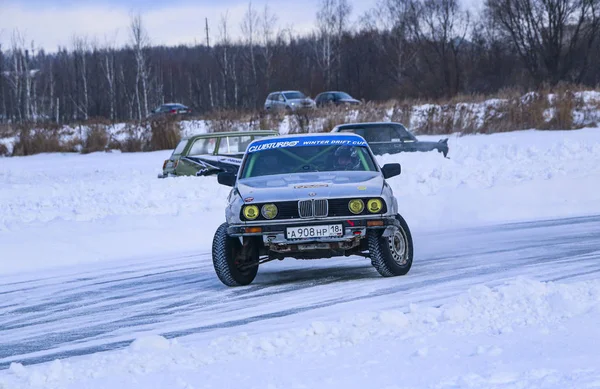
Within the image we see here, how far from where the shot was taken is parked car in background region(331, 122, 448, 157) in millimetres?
25406

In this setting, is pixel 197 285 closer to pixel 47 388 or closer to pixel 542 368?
pixel 47 388

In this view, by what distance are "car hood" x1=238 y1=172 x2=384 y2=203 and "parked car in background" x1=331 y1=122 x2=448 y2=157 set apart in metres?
15.9

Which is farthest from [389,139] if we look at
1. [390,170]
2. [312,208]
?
[312,208]

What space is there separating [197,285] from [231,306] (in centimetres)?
164

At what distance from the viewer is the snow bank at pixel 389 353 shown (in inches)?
210

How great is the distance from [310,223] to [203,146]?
1383 centimetres

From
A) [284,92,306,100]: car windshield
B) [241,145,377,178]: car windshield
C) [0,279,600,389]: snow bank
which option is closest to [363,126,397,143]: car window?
[241,145,377,178]: car windshield

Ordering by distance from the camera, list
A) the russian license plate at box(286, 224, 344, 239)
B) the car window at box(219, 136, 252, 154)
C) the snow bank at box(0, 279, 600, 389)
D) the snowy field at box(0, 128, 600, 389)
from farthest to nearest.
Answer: the car window at box(219, 136, 252, 154)
the russian license plate at box(286, 224, 344, 239)
the snowy field at box(0, 128, 600, 389)
the snow bank at box(0, 279, 600, 389)

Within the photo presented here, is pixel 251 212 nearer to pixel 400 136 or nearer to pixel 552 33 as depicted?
pixel 400 136

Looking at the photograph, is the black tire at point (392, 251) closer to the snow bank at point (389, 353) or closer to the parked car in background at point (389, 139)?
the snow bank at point (389, 353)

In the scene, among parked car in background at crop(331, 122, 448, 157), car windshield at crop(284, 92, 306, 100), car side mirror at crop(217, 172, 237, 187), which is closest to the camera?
car side mirror at crop(217, 172, 237, 187)

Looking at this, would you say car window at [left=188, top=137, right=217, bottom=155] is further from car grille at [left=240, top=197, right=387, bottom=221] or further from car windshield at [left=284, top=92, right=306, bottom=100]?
car windshield at [left=284, top=92, right=306, bottom=100]

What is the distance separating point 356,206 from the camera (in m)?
8.72

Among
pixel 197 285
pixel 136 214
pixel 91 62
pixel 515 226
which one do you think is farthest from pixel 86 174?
pixel 91 62
